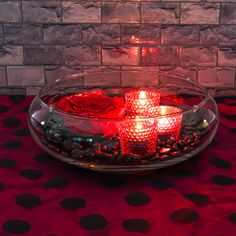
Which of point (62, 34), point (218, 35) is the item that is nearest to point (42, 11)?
point (62, 34)

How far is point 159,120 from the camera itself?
100 cm

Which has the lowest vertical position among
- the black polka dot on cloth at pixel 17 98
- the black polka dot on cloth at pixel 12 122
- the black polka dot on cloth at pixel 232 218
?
the black polka dot on cloth at pixel 232 218

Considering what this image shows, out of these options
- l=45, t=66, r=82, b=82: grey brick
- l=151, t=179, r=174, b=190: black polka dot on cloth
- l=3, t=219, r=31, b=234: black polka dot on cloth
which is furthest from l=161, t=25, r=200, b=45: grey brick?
l=3, t=219, r=31, b=234: black polka dot on cloth

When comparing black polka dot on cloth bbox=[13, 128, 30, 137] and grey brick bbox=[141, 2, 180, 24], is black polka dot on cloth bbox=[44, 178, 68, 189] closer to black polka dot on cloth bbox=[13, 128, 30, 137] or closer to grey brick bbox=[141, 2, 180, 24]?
black polka dot on cloth bbox=[13, 128, 30, 137]

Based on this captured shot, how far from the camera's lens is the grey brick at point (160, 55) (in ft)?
5.56

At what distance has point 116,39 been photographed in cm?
168

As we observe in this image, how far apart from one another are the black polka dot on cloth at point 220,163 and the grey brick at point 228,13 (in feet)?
2.35

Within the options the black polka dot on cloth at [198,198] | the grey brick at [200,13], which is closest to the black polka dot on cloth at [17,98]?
the grey brick at [200,13]

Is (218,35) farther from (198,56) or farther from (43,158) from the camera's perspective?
(43,158)

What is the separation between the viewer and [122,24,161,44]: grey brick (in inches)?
65.5

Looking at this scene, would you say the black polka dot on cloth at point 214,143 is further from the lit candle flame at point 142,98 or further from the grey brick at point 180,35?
the grey brick at point 180,35

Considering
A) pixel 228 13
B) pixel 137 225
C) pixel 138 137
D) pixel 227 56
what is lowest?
pixel 137 225

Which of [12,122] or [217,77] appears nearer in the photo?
[12,122]

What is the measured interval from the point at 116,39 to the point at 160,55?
0.18 metres
